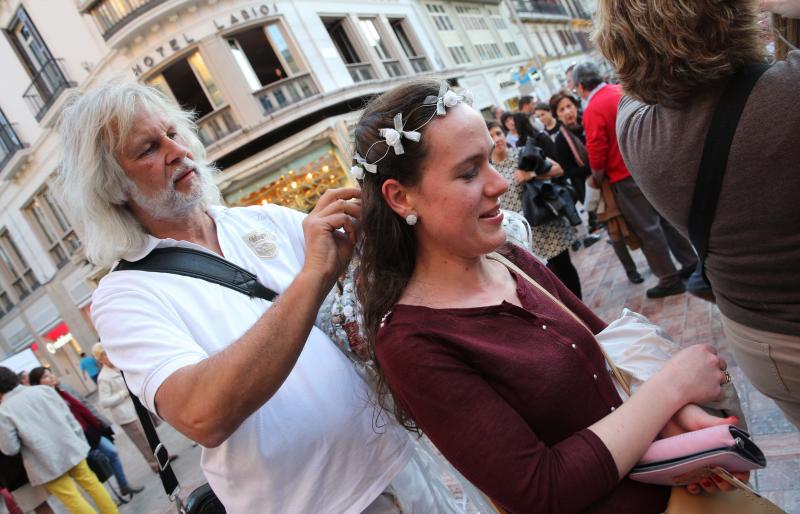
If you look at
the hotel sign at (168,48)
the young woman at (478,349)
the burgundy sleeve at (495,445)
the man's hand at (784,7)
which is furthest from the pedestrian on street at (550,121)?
the hotel sign at (168,48)

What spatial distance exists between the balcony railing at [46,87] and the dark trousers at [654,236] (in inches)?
621

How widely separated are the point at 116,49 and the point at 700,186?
16.0 m

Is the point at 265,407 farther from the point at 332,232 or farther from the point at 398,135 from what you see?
the point at 398,135

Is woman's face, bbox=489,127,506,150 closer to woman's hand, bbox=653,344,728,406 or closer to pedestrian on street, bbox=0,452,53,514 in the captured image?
woman's hand, bbox=653,344,728,406

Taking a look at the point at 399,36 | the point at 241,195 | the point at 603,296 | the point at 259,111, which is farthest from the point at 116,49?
the point at 603,296

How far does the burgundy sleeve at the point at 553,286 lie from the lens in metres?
1.78

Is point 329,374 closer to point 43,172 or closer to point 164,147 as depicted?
point 164,147

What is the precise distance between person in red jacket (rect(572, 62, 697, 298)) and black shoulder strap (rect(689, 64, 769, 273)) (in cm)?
329

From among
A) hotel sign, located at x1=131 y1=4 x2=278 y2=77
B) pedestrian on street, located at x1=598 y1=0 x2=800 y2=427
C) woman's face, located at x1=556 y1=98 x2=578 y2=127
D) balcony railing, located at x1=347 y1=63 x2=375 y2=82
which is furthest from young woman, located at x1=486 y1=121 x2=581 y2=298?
balcony railing, located at x1=347 y1=63 x2=375 y2=82

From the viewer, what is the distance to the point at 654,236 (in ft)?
15.6

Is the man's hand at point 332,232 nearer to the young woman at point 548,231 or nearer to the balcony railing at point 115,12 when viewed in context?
the young woman at point 548,231

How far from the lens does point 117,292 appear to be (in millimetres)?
1609

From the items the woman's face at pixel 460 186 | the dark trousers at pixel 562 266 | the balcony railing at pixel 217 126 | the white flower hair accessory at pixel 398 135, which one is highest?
the balcony railing at pixel 217 126

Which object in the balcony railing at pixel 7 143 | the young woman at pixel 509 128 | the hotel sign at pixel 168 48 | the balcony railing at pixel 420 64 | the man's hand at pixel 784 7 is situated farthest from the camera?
the balcony railing at pixel 420 64
